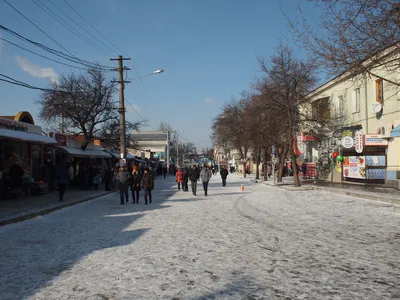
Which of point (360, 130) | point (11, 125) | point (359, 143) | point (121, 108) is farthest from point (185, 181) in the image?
point (360, 130)

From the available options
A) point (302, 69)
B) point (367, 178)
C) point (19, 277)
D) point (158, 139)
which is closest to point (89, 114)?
point (302, 69)

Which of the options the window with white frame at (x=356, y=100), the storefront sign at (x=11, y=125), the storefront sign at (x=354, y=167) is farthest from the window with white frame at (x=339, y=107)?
the storefront sign at (x=11, y=125)

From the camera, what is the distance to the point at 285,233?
911 centimetres

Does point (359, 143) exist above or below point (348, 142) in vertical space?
below

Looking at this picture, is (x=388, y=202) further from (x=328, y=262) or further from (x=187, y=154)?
(x=187, y=154)

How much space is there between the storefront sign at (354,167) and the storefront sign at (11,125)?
65.9 feet

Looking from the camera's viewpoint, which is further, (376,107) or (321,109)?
(321,109)

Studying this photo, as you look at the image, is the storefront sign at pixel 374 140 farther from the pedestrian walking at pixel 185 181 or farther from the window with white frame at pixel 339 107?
the pedestrian walking at pixel 185 181

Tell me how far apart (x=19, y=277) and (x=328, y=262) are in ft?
15.8

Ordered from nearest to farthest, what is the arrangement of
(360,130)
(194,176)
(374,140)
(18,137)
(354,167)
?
(18,137), (194,176), (374,140), (354,167), (360,130)

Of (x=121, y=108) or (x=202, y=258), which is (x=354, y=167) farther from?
(x=202, y=258)

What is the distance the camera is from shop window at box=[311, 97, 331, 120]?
28.6 metres

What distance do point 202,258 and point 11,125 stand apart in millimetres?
14999

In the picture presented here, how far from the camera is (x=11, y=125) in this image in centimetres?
1819
